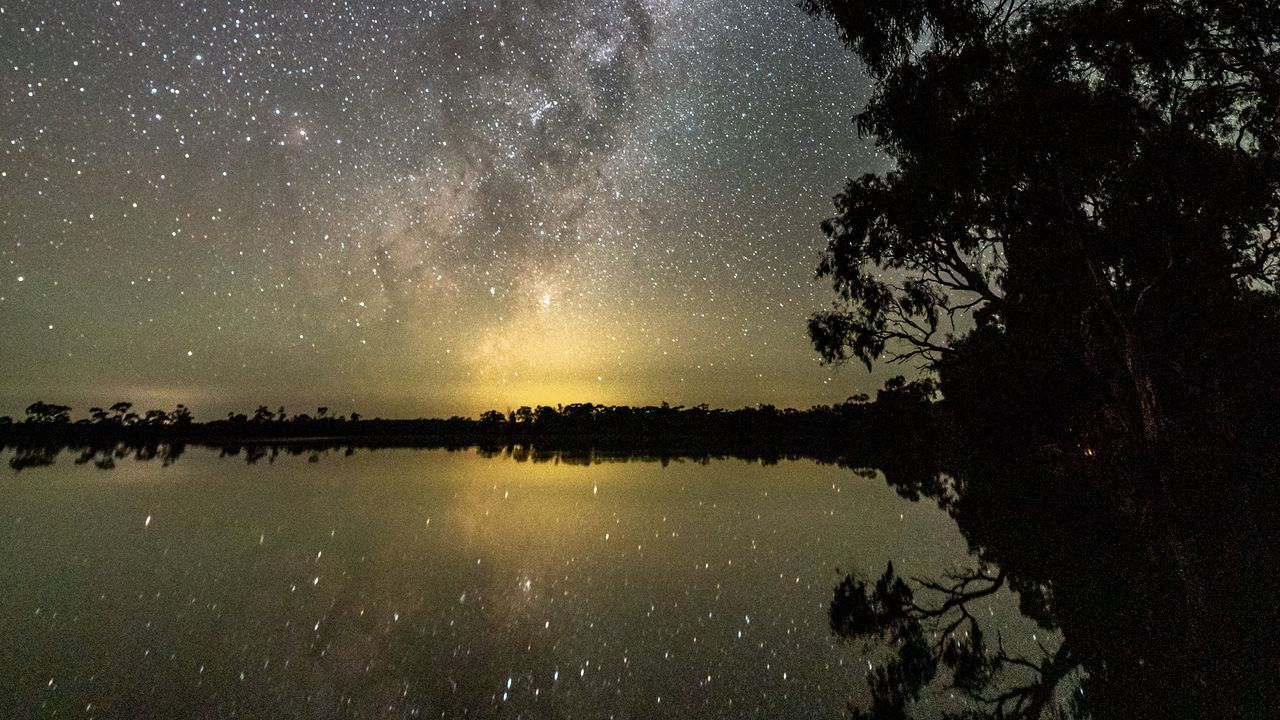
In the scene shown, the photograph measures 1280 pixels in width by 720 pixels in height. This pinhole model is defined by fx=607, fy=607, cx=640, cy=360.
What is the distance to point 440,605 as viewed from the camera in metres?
9.08

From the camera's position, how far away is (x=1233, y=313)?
14672mm

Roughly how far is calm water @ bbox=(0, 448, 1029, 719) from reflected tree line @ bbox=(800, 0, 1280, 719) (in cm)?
116

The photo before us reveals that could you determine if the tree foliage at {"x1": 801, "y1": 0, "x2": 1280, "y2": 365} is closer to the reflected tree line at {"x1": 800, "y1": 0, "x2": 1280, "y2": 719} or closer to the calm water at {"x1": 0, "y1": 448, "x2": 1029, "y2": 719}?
the reflected tree line at {"x1": 800, "y1": 0, "x2": 1280, "y2": 719}

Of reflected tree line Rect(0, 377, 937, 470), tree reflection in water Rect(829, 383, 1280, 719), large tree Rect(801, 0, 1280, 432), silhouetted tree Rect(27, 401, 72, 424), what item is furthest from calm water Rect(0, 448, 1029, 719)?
silhouetted tree Rect(27, 401, 72, 424)

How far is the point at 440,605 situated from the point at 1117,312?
40.7 feet

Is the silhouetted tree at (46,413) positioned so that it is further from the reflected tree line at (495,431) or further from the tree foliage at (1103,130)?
the tree foliage at (1103,130)

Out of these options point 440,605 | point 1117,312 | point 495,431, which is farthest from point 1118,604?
point 495,431

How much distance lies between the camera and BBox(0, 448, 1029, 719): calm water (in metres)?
6.09

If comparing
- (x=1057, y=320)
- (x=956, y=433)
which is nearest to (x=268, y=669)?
(x=1057, y=320)

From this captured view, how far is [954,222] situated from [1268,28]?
6.61 meters

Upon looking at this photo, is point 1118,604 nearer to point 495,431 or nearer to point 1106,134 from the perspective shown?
point 1106,134

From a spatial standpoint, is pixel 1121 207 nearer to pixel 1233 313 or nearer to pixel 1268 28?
pixel 1268 28

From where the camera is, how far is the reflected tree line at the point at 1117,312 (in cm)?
693

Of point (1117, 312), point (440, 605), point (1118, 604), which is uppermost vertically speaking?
point (1117, 312)
